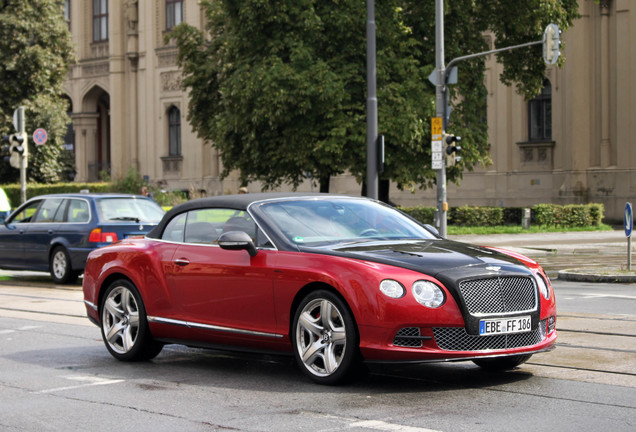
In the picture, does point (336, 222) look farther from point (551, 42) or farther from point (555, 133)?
point (555, 133)

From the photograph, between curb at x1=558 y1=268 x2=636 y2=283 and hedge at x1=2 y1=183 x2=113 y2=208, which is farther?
hedge at x1=2 y1=183 x2=113 y2=208

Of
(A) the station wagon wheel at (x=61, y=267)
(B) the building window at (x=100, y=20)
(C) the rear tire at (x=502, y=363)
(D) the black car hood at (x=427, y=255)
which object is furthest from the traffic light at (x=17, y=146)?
(B) the building window at (x=100, y=20)

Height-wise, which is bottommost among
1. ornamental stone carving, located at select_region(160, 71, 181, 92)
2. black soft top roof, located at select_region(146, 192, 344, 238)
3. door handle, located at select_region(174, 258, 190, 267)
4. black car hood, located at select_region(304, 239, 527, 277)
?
door handle, located at select_region(174, 258, 190, 267)

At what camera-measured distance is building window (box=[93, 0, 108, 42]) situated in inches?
2393

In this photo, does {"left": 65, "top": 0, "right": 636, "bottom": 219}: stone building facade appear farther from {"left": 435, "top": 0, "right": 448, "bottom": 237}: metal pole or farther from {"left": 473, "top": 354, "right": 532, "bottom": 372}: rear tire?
{"left": 473, "top": 354, "right": 532, "bottom": 372}: rear tire

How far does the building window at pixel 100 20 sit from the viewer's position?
60.8m

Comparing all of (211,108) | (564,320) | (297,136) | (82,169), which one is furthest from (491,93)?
(564,320)

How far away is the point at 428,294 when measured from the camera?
287 inches

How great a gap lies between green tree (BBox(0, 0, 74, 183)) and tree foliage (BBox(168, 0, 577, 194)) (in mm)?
15893

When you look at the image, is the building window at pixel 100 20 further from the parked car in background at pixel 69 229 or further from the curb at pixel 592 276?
the curb at pixel 592 276

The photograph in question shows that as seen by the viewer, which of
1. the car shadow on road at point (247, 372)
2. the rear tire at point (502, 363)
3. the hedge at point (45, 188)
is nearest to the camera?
the car shadow on road at point (247, 372)

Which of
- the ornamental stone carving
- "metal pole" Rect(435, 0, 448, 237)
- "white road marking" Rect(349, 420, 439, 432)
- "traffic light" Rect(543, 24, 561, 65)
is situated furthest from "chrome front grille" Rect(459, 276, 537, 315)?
the ornamental stone carving

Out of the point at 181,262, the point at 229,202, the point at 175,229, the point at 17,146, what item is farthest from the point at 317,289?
the point at 17,146

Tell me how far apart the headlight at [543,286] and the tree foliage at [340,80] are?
20435 millimetres
